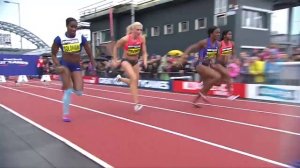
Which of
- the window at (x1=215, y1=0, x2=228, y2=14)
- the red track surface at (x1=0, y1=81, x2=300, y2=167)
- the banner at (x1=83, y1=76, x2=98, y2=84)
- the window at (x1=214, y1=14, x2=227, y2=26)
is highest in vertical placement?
the window at (x1=215, y1=0, x2=228, y2=14)

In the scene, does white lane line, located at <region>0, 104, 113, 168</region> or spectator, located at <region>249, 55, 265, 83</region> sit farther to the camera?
spectator, located at <region>249, 55, 265, 83</region>

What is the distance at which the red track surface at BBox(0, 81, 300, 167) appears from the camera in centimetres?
441

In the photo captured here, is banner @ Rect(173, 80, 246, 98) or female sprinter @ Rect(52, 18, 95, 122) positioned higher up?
female sprinter @ Rect(52, 18, 95, 122)

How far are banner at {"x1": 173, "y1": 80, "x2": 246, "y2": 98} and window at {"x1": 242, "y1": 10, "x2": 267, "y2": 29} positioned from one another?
12229 mm

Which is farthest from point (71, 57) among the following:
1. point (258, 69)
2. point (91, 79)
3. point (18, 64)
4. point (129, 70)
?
point (18, 64)

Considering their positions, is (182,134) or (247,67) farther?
(247,67)

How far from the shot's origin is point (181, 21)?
30234 mm

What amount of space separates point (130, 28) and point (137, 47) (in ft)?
1.46

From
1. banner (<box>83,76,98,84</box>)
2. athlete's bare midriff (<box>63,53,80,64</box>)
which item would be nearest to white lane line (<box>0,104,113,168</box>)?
athlete's bare midriff (<box>63,53,80,64</box>)

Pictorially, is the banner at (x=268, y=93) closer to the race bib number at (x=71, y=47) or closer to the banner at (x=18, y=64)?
the race bib number at (x=71, y=47)

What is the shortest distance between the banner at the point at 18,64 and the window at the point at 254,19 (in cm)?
1487

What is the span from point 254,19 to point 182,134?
73.6ft

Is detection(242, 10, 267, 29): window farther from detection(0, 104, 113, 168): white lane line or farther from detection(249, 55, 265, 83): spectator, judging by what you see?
detection(0, 104, 113, 168): white lane line

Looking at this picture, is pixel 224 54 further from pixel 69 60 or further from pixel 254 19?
pixel 254 19
